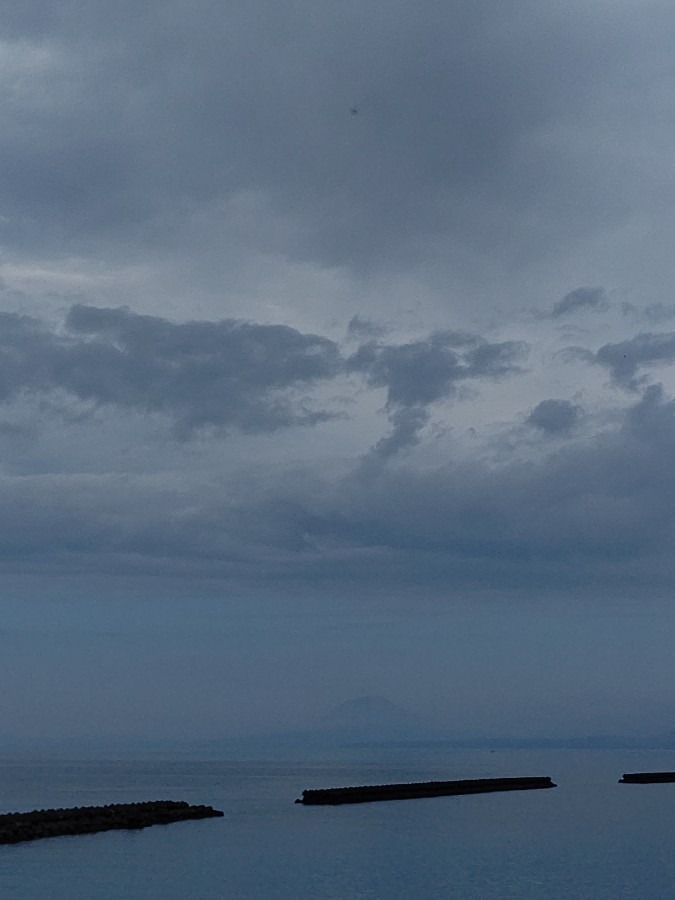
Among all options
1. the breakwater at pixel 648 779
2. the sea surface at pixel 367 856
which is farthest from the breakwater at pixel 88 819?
the breakwater at pixel 648 779

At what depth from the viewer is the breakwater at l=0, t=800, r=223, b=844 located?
5594 centimetres

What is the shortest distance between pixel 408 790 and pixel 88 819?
43924 mm

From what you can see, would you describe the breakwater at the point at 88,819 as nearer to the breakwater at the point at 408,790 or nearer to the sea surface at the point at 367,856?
the sea surface at the point at 367,856

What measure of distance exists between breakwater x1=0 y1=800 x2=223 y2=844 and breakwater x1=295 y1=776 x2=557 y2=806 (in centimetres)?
1611

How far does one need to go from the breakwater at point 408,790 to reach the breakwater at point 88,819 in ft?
52.9

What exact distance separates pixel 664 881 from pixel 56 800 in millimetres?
59691

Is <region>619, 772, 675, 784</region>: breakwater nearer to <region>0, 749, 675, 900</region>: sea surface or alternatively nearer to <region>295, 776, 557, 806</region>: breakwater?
<region>295, 776, 557, 806</region>: breakwater

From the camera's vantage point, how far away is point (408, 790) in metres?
99.9

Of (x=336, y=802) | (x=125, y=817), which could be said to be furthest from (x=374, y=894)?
(x=336, y=802)

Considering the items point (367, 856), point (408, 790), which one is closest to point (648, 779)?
point (408, 790)

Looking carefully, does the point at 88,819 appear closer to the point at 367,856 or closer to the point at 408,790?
the point at 367,856

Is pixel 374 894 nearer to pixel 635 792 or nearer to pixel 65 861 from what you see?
pixel 65 861

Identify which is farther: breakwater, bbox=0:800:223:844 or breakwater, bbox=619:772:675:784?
breakwater, bbox=619:772:675:784

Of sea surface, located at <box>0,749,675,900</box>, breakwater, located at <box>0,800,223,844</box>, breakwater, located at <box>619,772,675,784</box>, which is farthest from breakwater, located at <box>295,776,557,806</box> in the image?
breakwater, located at <box>0,800,223,844</box>
